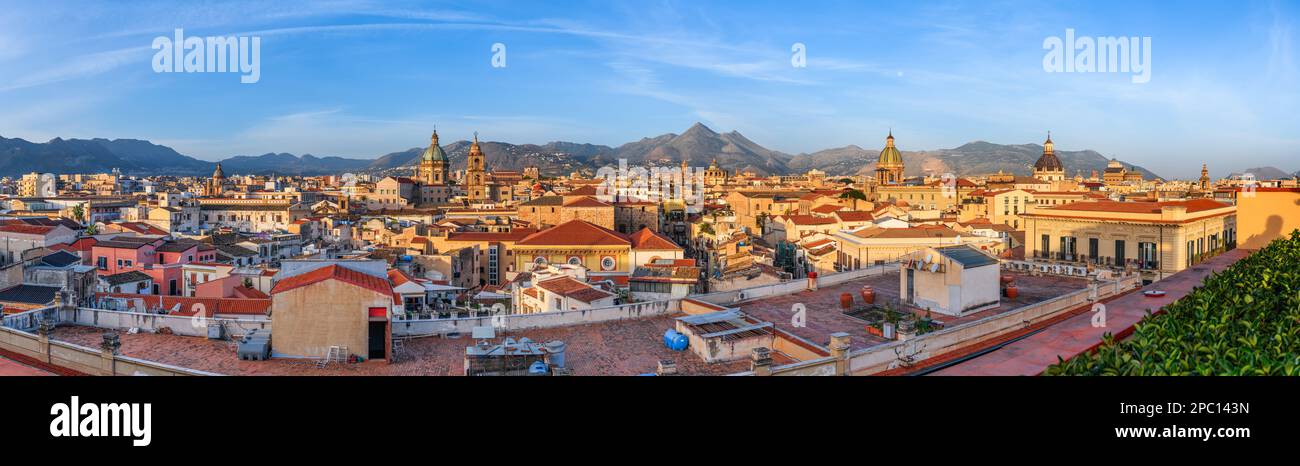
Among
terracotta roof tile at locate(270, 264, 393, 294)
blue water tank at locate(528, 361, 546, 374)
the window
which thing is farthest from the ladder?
the window

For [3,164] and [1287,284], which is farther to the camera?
[3,164]

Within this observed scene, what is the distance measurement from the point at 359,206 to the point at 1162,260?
225 ft

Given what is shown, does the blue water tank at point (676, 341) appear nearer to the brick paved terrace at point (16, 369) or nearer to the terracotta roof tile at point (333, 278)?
the terracotta roof tile at point (333, 278)

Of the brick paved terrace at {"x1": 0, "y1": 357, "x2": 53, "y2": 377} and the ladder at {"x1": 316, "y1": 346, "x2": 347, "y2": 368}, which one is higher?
the brick paved terrace at {"x1": 0, "y1": 357, "x2": 53, "y2": 377}

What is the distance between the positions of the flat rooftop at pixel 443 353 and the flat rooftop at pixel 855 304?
6.28 feet

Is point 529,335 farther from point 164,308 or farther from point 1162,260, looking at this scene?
point 1162,260

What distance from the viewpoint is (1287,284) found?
980cm

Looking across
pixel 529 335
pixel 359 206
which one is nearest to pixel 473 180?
pixel 359 206

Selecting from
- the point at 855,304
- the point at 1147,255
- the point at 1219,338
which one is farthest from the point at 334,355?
the point at 1147,255

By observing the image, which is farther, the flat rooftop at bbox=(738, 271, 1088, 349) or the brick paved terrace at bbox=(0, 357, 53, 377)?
the flat rooftop at bbox=(738, 271, 1088, 349)

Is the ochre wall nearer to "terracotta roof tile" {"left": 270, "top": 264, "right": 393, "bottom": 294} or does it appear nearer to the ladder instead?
"terracotta roof tile" {"left": 270, "top": 264, "right": 393, "bottom": 294}

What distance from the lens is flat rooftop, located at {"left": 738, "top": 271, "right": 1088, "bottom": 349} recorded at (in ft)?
41.6

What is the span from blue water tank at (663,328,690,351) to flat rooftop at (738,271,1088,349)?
6.71ft
